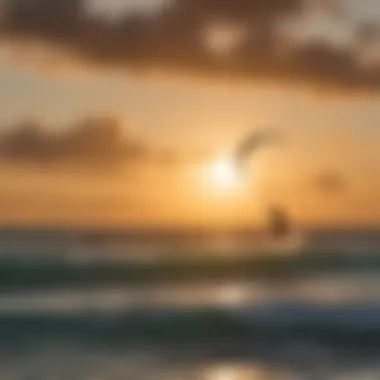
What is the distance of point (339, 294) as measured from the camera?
1.34 meters

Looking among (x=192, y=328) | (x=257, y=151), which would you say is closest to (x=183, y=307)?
(x=192, y=328)

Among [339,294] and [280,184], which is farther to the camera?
[339,294]

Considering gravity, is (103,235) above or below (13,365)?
above

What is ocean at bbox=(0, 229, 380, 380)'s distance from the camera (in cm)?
116

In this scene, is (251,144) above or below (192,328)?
above

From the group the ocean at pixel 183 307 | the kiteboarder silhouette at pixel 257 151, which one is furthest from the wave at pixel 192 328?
the kiteboarder silhouette at pixel 257 151

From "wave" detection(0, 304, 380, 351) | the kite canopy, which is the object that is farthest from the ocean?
the kite canopy

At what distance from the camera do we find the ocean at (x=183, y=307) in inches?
45.8

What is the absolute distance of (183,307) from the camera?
4.12 ft

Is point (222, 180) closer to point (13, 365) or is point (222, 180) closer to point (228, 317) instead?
point (228, 317)

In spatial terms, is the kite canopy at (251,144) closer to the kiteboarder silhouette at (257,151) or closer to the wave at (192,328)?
the kiteboarder silhouette at (257,151)

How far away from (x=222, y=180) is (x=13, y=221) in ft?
0.94

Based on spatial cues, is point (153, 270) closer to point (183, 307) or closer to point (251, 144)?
point (183, 307)

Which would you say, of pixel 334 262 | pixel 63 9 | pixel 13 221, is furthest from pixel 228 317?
pixel 63 9
